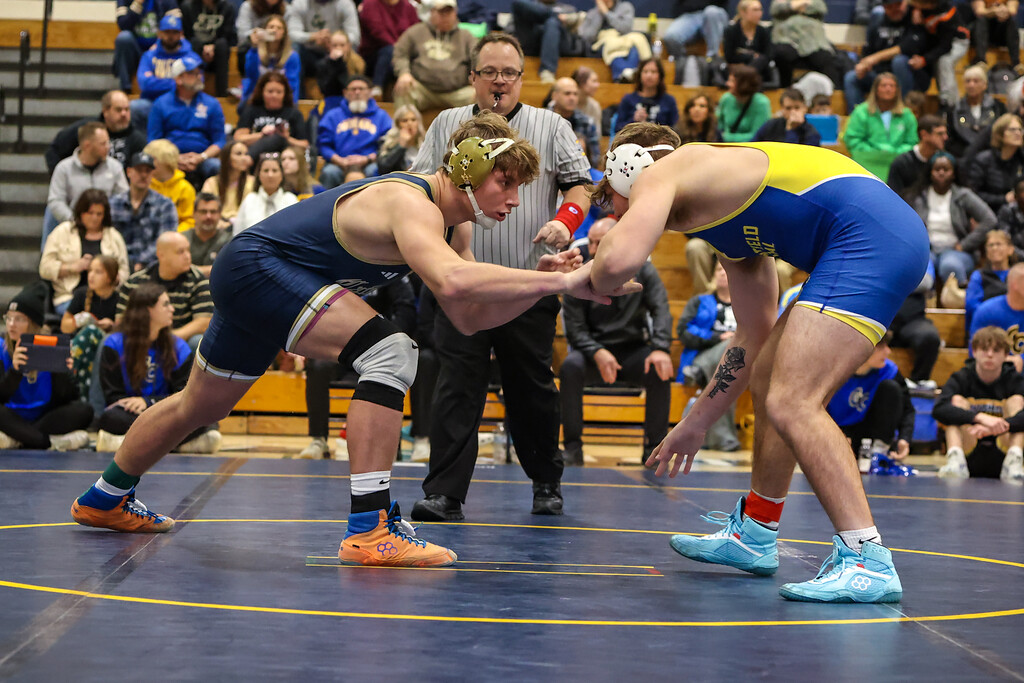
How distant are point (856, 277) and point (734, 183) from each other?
414mm

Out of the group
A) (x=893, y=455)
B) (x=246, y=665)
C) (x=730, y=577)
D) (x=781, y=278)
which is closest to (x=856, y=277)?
(x=730, y=577)

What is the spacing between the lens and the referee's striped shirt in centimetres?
479

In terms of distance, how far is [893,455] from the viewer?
736 cm

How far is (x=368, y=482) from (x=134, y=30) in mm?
9535

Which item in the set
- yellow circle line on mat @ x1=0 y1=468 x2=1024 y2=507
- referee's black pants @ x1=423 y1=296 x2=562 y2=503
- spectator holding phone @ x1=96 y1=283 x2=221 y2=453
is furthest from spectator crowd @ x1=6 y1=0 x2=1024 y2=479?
yellow circle line on mat @ x1=0 y1=468 x2=1024 y2=507

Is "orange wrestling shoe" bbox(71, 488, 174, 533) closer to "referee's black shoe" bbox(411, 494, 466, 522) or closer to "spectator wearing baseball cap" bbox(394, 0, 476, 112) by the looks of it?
"referee's black shoe" bbox(411, 494, 466, 522)

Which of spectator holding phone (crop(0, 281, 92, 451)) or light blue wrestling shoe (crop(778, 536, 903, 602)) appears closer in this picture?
light blue wrestling shoe (crop(778, 536, 903, 602))

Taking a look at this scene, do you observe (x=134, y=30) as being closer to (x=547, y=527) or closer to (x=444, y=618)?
(x=547, y=527)

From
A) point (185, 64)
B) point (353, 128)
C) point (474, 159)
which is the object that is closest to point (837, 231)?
point (474, 159)

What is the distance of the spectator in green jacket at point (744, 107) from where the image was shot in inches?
429

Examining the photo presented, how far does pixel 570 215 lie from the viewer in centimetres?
450

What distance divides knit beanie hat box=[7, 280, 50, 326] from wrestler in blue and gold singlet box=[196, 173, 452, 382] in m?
4.15

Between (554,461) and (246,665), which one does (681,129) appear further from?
(246,665)

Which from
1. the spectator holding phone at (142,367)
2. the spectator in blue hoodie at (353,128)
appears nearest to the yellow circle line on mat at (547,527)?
the spectator holding phone at (142,367)
